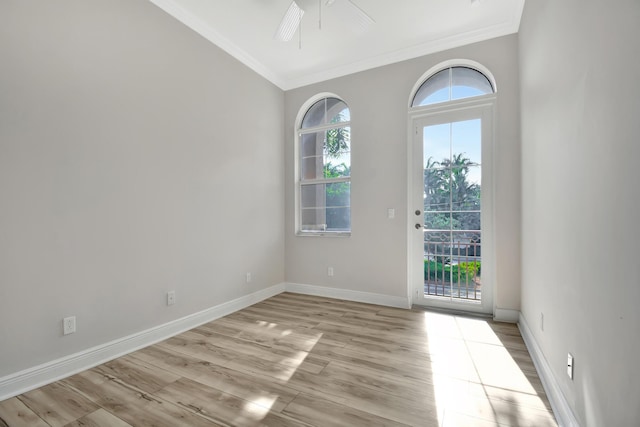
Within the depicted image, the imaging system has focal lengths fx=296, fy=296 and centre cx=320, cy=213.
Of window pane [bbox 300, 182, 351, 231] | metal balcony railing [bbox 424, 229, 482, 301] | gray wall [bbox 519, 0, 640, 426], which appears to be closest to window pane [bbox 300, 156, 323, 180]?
window pane [bbox 300, 182, 351, 231]

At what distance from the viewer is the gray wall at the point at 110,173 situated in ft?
5.77

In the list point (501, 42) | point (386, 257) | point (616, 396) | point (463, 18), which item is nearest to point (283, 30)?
point (463, 18)

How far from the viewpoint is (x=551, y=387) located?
165 cm

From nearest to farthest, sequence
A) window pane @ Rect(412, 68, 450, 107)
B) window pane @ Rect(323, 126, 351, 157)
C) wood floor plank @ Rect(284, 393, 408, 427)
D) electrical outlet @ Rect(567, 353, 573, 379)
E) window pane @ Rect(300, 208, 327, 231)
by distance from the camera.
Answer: electrical outlet @ Rect(567, 353, 573, 379)
wood floor plank @ Rect(284, 393, 408, 427)
window pane @ Rect(412, 68, 450, 107)
window pane @ Rect(323, 126, 351, 157)
window pane @ Rect(300, 208, 327, 231)

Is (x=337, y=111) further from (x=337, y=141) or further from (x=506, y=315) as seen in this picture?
(x=506, y=315)

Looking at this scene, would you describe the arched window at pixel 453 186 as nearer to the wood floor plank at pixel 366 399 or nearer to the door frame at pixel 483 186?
the door frame at pixel 483 186

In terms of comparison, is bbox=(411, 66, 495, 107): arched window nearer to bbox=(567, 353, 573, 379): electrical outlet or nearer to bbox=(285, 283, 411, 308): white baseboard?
bbox=(285, 283, 411, 308): white baseboard

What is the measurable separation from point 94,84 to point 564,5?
289cm

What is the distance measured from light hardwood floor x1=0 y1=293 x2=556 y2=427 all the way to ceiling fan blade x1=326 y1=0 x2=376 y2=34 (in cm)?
260

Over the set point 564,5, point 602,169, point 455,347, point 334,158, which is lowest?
point 455,347

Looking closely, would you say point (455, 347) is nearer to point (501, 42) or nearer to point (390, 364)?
point (390, 364)

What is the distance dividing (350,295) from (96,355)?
2.53 meters

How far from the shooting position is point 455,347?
2.36 m

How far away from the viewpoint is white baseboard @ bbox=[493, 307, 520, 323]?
9.40 ft
